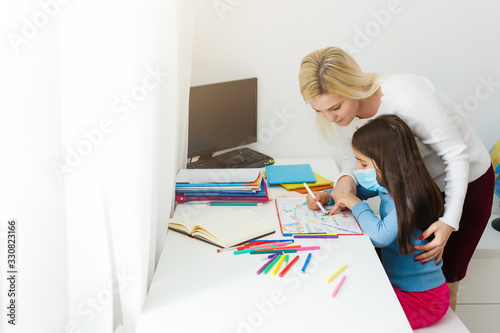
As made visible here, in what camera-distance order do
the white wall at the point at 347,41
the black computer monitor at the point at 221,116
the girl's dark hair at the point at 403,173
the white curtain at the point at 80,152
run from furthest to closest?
the white wall at the point at 347,41, the black computer monitor at the point at 221,116, the girl's dark hair at the point at 403,173, the white curtain at the point at 80,152

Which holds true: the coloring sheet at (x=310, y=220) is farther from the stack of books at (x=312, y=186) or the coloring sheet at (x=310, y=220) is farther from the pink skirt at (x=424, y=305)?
the pink skirt at (x=424, y=305)

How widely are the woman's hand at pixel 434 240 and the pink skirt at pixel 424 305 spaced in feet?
0.32

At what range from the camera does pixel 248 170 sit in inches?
70.8

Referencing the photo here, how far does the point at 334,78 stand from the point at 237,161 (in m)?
0.72

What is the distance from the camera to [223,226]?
146cm

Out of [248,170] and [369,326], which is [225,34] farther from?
[369,326]

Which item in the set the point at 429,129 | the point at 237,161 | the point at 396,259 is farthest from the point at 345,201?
the point at 237,161

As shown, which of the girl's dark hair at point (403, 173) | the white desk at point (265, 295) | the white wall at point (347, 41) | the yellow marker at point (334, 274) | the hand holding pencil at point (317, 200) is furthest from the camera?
the white wall at point (347, 41)

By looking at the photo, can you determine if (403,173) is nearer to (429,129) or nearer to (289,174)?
(429,129)

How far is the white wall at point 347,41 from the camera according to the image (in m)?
2.14

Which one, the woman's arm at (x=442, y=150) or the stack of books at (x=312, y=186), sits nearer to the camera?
the woman's arm at (x=442, y=150)

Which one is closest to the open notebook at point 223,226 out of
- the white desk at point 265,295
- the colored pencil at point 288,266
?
the white desk at point 265,295

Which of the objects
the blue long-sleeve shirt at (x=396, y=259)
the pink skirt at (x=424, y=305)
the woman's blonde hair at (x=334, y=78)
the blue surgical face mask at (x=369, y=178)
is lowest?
the pink skirt at (x=424, y=305)

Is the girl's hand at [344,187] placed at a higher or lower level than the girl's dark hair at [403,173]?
lower
